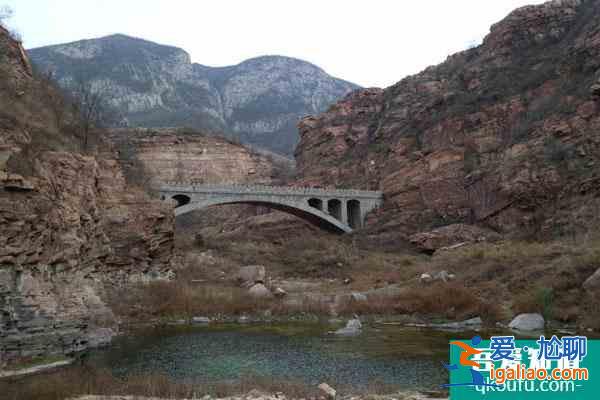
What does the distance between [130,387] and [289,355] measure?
609 centimetres

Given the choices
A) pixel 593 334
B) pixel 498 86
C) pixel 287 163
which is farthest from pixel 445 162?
pixel 287 163

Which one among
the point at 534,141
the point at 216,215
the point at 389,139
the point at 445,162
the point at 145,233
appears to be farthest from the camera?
the point at 216,215

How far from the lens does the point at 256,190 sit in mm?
53625

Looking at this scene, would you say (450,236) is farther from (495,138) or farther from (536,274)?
(536,274)

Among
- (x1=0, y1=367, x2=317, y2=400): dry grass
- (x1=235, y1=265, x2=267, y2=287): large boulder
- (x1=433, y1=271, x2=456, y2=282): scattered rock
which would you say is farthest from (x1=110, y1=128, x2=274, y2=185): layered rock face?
(x1=0, y1=367, x2=317, y2=400): dry grass

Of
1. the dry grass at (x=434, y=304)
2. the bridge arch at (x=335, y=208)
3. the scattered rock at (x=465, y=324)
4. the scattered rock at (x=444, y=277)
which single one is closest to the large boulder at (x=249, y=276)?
the dry grass at (x=434, y=304)

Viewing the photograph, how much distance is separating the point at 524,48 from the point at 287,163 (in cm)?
5304

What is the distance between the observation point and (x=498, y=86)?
182 ft

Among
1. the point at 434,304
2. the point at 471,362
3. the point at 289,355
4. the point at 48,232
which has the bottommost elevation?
the point at 289,355

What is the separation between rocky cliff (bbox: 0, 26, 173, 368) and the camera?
15.8 meters

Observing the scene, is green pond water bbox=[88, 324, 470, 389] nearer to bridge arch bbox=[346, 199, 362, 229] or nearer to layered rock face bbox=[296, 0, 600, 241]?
layered rock face bbox=[296, 0, 600, 241]

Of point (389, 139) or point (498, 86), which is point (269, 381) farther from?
A: point (389, 139)

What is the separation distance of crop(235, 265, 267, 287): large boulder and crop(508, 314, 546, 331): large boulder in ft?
49.2

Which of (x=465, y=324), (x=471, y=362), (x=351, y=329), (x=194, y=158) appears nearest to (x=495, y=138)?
(x=465, y=324)
